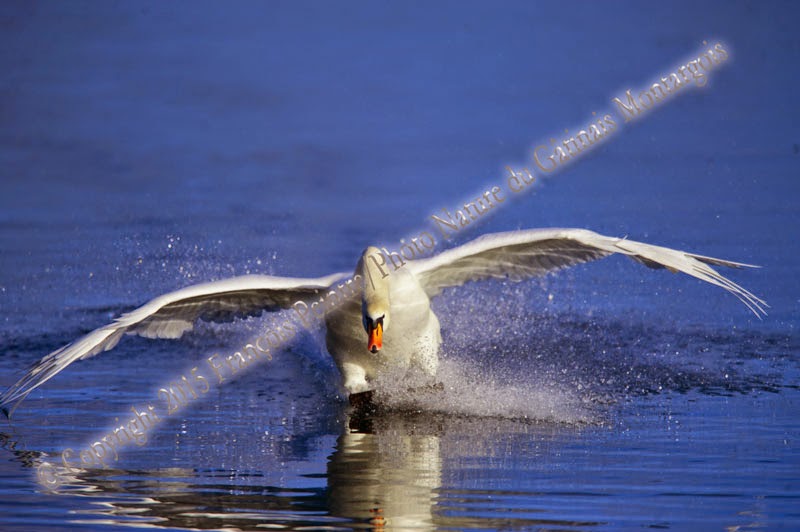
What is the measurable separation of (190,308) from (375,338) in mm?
2098

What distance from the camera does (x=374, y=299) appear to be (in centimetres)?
996

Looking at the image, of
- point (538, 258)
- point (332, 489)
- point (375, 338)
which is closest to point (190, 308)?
point (375, 338)

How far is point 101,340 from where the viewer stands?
984 cm

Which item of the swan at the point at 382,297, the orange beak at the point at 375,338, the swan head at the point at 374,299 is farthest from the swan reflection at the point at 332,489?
the swan at the point at 382,297

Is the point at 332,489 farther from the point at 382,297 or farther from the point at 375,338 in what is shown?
the point at 382,297

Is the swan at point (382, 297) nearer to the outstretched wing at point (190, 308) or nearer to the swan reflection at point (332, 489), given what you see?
the outstretched wing at point (190, 308)

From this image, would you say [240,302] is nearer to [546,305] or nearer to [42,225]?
[546,305]

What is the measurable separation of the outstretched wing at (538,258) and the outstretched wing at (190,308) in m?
0.94

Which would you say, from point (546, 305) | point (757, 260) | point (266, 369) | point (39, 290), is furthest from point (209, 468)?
point (757, 260)

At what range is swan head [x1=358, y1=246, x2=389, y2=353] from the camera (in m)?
9.80

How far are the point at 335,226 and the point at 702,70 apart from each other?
1491 centimetres

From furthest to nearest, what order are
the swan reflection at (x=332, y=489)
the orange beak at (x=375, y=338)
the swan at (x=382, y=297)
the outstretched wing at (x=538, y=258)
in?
the outstretched wing at (x=538, y=258), the swan at (x=382, y=297), the orange beak at (x=375, y=338), the swan reflection at (x=332, y=489)

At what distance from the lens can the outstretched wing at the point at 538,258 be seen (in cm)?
1041

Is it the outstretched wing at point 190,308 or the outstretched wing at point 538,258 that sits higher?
the outstretched wing at point 538,258
